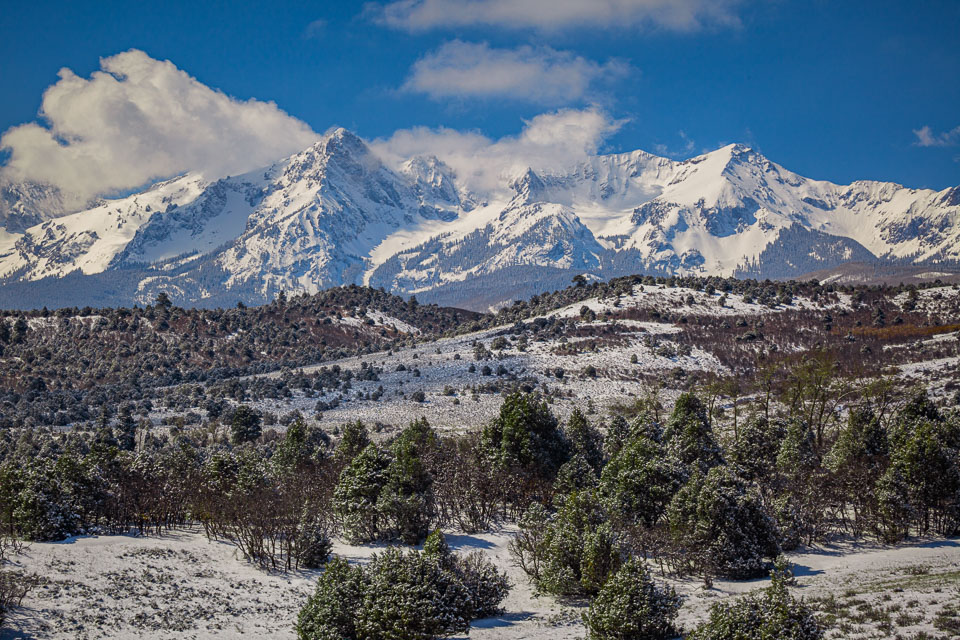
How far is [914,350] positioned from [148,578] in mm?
108695

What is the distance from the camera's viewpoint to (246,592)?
35.0 m

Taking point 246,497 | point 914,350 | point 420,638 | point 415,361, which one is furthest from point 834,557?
point 415,361

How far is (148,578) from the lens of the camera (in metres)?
34.6

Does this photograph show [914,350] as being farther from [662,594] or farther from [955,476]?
[662,594]

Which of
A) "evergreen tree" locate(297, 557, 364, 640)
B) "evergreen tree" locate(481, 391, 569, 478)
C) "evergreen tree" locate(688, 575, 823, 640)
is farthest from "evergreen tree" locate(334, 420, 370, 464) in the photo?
"evergreen tree" locate(688, 575, 823, 640)

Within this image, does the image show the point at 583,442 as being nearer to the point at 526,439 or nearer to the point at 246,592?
the point at 526,439

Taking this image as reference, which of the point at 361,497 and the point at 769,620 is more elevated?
the point at 361,497

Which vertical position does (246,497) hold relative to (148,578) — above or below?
above

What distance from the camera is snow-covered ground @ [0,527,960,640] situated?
2748 cm

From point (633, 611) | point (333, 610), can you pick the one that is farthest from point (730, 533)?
point (333, 610)

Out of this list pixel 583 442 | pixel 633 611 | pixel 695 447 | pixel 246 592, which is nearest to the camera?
pixel 633 611

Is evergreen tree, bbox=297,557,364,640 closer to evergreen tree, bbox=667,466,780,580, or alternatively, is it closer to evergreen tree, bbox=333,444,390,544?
evergreen tree, bbox=333,444,390,544

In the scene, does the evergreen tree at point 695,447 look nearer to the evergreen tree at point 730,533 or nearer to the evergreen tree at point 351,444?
the evergreen tree at point 730,533

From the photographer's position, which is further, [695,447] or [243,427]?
[243,427]
